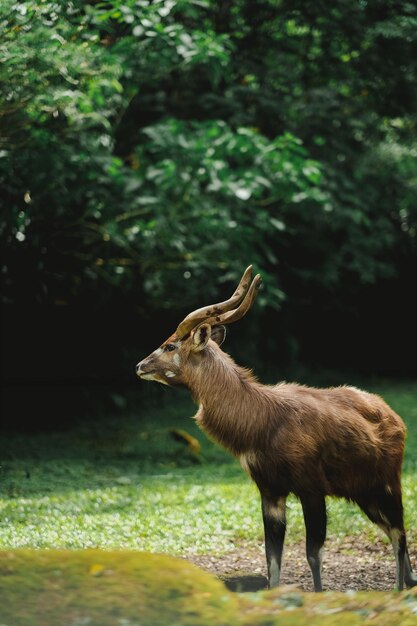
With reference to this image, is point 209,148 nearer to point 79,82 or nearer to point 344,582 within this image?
→ point 79,82

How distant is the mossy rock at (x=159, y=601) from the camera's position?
5047 mm

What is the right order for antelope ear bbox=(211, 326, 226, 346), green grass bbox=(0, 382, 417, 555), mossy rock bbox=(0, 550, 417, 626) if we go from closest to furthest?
mossy rock bbox=(0, 550, 417, 626) < antelope ear bbox=(211, 326, 226, 346) < green grass bbox=(0, 382, 417, 555)

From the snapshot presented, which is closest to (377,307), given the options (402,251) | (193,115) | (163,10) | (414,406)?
(402,251)

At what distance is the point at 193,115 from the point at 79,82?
5803 mm

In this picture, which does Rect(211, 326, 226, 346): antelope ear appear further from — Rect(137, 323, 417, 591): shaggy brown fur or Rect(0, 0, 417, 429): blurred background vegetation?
Rect(0, 0, 417, 429): blurred background vegetation

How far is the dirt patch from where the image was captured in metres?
7.44

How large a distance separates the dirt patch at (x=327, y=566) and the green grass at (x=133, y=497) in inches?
8.5

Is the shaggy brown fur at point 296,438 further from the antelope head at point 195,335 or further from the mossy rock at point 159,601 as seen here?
the mossy rock at point 159,601

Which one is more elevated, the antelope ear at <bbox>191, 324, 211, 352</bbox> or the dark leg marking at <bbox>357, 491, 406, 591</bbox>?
the antelope ear at <bbox>191, 324, 211, 352</bbox>

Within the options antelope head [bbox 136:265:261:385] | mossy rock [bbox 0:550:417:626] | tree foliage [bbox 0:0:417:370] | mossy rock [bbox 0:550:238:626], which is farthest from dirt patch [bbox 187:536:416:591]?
tree foliage [bbox 0:0:417:370]

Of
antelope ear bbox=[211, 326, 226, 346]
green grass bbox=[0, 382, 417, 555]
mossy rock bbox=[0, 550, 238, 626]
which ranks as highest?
antelope ear bbox=[211, 326, 226, 346]

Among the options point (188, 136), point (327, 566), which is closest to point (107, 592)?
point (327, 566)

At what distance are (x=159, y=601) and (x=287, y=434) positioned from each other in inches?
71.2

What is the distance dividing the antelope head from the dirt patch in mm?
1683
